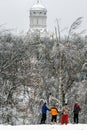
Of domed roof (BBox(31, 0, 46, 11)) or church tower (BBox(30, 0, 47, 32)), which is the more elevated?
domed roof (BBox(31, 0, 46, 11))

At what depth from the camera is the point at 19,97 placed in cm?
4344

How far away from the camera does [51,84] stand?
43.5 meters

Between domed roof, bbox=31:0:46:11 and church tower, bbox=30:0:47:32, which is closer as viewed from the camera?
church tower, bbox=30:0:47:32

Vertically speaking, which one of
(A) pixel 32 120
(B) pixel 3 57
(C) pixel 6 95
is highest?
(B) pixel 3 57

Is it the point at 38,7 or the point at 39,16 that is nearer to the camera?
the point at 39,16

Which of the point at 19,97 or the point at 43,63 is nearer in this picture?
the point at 19,97

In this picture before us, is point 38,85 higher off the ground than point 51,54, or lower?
lower

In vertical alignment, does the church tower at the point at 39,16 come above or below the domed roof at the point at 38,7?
below

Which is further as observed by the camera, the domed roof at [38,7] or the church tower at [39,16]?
the domed roof at [38,7]
